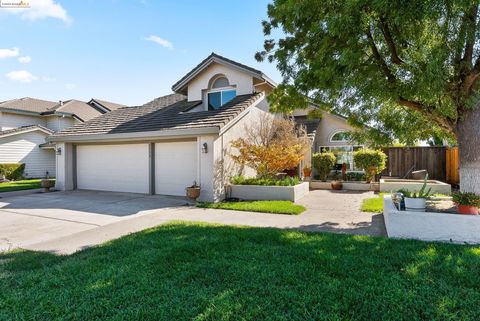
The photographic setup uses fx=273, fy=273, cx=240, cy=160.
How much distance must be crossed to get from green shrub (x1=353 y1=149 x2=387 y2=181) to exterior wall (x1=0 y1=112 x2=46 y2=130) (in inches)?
1076

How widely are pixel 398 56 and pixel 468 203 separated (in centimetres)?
364

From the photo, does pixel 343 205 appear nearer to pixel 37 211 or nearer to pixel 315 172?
pixel 315 172

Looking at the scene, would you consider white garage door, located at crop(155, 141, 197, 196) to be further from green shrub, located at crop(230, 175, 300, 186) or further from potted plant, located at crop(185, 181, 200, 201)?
green shrub, located at crop(230, 175, 300, 186)

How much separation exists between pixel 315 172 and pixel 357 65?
1171 cm

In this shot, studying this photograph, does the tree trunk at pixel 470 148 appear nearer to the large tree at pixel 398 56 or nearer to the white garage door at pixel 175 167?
the large tree at pixel 398 56

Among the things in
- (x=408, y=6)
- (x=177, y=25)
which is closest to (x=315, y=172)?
(x=177, y=25)

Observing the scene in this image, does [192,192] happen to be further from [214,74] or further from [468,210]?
[468,210]

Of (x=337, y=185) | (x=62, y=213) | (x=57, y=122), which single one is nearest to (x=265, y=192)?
(x=337, y=185)

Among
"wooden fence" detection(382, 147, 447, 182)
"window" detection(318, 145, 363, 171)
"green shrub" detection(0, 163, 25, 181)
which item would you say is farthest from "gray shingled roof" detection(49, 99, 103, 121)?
"wooden fence" detection(382, 147, 447, 182)

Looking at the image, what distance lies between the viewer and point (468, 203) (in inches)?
236

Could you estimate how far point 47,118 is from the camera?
83.5 feet

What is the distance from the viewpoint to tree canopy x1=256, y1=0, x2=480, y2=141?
5.25 m

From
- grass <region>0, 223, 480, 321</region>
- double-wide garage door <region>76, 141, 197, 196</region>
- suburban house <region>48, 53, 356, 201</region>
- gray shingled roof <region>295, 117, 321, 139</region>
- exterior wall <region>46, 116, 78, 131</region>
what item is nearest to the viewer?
grass <region>0, 223, 480, 321</region>

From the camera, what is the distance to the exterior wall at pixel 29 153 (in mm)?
20531
